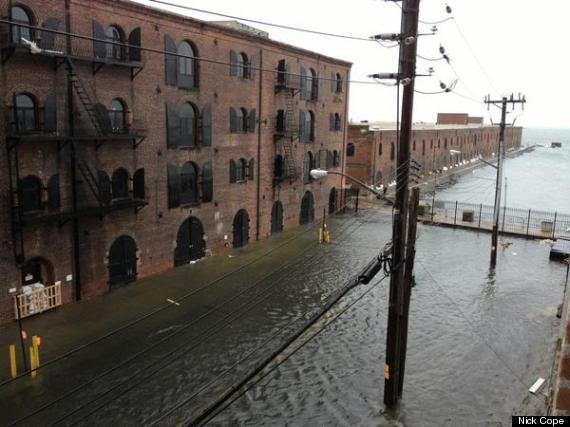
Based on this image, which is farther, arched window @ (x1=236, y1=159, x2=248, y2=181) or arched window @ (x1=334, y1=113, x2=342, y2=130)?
arched window @ (x1=334, y1=113, x2=342, y2=130)

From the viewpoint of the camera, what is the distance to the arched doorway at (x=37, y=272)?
768 inches

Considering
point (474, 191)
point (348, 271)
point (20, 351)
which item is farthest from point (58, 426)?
point (474, 191)

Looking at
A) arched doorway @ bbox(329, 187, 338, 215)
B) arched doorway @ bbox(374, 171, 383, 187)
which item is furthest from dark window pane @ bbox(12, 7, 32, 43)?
arched doorway @ bbox(374, 171, 383, 187)

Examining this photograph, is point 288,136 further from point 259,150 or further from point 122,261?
point 122,261

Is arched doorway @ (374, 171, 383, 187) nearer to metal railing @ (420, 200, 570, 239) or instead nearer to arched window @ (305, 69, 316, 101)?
metal railing @ (420, 200, 570, 239)

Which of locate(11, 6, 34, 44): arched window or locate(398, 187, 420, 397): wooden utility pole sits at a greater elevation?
locate(11, 6, 34, 44): arched window

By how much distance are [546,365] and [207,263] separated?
55.8 feet

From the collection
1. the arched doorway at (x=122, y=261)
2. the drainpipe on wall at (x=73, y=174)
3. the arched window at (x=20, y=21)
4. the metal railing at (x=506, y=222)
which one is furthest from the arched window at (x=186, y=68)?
the metal railing at (x=506, y=222)

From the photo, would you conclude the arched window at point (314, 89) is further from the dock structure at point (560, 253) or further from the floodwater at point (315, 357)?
the dock structure at point (560, 253)

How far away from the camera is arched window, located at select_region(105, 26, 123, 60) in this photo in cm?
2140

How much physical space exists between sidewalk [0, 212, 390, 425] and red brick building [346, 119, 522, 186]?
73.6ft

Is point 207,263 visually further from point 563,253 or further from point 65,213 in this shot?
point 563,253

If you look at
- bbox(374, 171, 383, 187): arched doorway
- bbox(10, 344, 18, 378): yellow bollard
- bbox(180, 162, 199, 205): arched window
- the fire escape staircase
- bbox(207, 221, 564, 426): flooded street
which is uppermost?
the fire escape staircase

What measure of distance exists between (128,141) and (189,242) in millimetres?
6880
